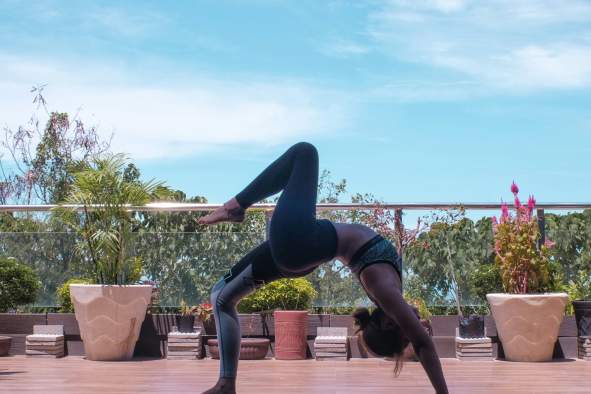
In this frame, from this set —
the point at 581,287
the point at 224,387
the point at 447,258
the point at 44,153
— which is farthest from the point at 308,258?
the point at 44,153

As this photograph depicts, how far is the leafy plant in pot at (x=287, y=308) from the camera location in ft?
22.5

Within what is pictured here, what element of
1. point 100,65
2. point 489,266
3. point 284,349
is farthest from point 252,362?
point 100,65

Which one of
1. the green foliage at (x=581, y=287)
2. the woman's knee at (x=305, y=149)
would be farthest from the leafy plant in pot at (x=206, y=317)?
the woman's knee at (x=305, y=149)

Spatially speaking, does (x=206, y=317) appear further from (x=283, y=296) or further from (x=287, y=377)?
(x=287, y=377)

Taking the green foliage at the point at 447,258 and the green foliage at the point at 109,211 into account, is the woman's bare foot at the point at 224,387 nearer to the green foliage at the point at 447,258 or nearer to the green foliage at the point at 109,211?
the green foliage at the point at 109,211

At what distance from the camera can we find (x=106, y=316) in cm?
667

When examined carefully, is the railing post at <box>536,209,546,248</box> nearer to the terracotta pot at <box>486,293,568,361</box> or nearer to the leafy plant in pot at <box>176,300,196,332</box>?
the terracotta pot at <box>486,293,568,361</box>

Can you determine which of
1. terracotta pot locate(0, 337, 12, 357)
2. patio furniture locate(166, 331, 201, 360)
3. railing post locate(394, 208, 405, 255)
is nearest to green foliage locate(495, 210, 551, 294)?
railing post locate(394, 208, 405, 255)

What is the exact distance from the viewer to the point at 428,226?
287 inches

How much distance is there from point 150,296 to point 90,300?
53 centimetres

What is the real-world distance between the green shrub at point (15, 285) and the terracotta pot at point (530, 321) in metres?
4.04

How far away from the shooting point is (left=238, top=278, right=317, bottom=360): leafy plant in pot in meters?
6.87

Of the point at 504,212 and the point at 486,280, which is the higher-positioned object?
the point at 504,212

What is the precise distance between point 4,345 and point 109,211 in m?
1.54
